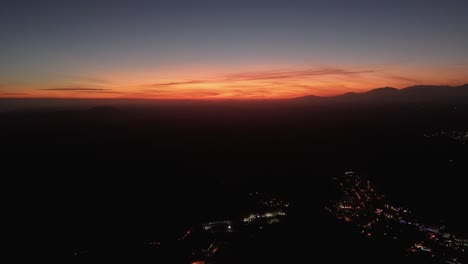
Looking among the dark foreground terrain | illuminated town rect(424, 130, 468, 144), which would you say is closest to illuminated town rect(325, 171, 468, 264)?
the dark foreground terrain

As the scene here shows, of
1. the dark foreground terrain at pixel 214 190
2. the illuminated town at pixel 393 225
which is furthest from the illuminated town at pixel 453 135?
the illuminated town at pixel 393 225

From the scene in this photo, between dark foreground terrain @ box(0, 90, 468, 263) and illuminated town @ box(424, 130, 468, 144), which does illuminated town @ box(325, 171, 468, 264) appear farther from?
illuminated town @ box(424, 130, 468, 144)

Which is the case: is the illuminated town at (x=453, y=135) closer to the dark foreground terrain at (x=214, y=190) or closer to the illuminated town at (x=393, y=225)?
the dark foreground terrain at (x=214, y=190)

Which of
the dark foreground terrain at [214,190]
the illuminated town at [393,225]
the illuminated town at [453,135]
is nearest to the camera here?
the illuminated town at [393,225]

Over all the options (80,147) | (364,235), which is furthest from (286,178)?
(80,147)

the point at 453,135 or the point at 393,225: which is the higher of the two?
the point at 453,135

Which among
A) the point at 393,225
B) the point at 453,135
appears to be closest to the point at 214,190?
the point at 393,225

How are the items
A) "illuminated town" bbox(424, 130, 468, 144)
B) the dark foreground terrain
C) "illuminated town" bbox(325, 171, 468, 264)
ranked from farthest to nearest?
"illuminated town" bbox(424, 130, 468, 144) < the dark foreground terrain < "illuminated town" bbox(325, 171, 468, 264)

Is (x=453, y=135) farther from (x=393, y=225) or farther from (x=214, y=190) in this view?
(x=214, y=190)

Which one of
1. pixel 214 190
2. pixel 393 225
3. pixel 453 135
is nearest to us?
pixel 393 225
